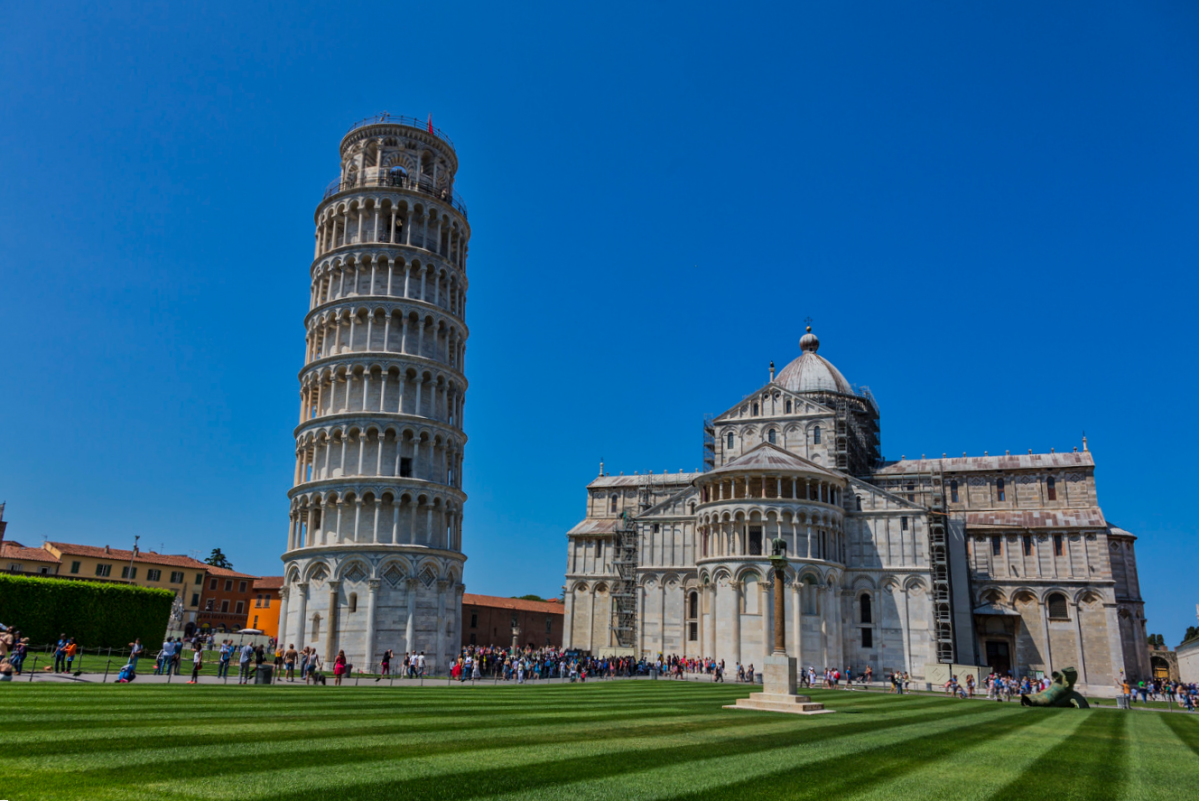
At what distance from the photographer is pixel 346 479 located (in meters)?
45.2

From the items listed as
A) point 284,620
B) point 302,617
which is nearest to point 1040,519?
point 302,617

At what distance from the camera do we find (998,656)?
62219 mm

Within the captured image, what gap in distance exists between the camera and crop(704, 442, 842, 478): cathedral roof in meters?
57.0

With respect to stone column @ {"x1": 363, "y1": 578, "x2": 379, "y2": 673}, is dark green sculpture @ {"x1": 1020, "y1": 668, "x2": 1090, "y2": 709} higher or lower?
lower

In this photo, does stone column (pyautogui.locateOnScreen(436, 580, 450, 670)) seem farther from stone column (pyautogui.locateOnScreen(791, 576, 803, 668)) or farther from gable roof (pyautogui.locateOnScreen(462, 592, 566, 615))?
gable roof (pyautogui.locateOnScreen(462, 592, 566, 615))

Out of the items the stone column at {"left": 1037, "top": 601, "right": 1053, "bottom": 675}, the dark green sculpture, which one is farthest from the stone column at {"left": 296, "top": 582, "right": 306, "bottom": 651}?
the stone column at {"left": 1037, "top": 601, "right": 1053, "bottom": 675}

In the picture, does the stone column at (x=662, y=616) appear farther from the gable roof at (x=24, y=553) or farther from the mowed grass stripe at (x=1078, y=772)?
the gable roof at (x=24, y=553)

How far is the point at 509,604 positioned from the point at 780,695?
64.7 m

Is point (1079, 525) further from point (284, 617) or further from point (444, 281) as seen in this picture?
point (284, 617)

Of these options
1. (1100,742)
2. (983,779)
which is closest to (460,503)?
(1100,742)

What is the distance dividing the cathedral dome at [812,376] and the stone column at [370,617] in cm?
4298

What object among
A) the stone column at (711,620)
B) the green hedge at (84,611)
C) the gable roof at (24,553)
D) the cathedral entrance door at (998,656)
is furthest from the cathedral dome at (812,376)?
the gable roof at (24,553)

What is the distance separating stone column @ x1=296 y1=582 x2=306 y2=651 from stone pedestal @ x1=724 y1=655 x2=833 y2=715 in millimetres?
27666

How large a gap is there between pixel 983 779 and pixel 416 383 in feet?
128
